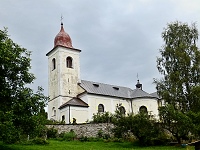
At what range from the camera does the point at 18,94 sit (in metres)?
20.4

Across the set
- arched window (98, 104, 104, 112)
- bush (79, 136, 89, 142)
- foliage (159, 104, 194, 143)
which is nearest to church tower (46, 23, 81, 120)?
arched window (98, 104, 104, 112)

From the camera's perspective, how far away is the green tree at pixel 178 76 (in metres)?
27.5

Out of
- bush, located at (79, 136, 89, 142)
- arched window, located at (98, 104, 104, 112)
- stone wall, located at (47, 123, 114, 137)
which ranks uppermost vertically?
arched window, located at (98, 104, 104, 112)

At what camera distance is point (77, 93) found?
47.4 metres

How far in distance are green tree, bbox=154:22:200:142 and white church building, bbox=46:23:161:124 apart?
13098mm

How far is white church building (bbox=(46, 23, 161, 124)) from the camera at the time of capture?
44.8 m

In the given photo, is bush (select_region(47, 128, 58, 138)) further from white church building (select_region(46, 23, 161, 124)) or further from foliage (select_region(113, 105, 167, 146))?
white church building (select_region(46, 23, 161, 124))

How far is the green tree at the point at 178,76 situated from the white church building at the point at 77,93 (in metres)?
13.1

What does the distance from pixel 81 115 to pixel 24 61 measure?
930 inches

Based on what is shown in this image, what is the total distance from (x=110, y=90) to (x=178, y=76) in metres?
19.8

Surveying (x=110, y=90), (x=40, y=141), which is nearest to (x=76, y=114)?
(x=110, y=90)

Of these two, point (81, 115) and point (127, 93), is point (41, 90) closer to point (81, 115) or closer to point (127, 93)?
point (81, 115)

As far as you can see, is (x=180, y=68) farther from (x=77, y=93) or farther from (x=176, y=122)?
(x=77, y=93)

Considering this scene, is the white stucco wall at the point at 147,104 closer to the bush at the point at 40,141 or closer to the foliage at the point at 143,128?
the foliage at the point at 143,128
